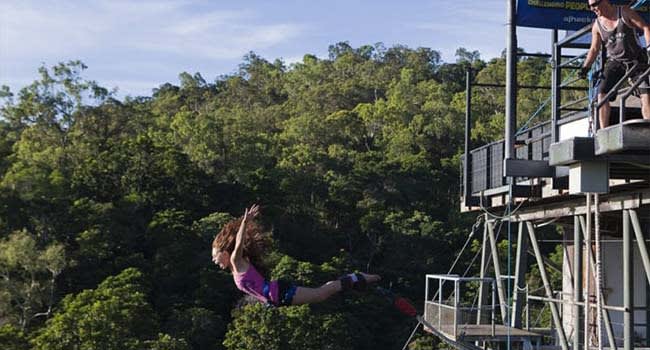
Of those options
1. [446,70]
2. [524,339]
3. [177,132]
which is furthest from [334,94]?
[524,339]

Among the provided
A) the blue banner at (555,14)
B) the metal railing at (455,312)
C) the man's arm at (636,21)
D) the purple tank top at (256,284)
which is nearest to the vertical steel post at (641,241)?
the blue banner at (555,14)

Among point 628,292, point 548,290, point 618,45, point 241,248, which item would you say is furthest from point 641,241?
point 241,248

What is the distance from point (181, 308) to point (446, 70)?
48038 millimetres

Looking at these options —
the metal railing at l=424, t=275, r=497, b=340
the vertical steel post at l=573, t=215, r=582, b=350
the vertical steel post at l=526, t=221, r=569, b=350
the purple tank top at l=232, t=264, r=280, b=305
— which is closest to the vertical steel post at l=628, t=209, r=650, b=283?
the vertical steel post at l=573, t=215, r=582, b=350

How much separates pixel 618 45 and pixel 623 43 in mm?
37

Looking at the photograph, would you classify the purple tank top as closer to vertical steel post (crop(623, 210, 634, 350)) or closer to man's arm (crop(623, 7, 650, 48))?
man's arm (crop(623, 7, 650, 48))

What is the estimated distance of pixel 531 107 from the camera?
52219 millimetres

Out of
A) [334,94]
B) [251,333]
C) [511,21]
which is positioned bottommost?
[251,333]

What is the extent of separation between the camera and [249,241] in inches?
258

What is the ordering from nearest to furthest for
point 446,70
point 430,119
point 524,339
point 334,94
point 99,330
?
point 524,339, point 99,330, point 430,119, point 334,94, point 446,70

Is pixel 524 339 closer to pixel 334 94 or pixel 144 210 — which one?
pixel 144 210

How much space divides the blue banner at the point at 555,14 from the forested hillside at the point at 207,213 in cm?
2325

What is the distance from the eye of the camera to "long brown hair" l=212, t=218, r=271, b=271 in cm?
646

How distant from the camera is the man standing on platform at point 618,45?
238 inches
